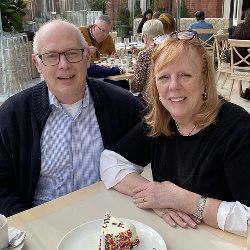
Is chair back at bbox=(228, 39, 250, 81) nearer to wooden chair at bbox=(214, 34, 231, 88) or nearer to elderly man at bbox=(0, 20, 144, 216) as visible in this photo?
wooden chair at bbox=(214, 34, 231, 88)

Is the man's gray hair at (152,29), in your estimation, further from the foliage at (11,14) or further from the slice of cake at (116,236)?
the slice of cake at (116,236)

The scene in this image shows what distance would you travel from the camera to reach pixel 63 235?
1.15 m

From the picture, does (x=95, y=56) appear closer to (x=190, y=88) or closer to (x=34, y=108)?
(x=34, y=108)

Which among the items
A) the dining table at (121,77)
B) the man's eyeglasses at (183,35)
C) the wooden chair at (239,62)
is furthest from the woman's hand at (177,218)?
the wooden chair at (239,62)

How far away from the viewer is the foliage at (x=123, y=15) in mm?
10586

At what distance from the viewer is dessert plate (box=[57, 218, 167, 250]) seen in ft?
3.53

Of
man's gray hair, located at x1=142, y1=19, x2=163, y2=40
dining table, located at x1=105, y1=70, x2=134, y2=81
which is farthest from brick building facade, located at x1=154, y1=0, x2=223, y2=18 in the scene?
dining table, located at x1=105, y1=70, x2=134, y2=81

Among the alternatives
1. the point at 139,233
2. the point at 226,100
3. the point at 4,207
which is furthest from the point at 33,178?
the point at 226,100

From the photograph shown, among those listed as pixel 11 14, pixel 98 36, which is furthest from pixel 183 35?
pixel 98 36

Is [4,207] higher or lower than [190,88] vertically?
lower

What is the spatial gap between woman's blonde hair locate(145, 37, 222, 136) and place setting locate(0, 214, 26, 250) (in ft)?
2.39

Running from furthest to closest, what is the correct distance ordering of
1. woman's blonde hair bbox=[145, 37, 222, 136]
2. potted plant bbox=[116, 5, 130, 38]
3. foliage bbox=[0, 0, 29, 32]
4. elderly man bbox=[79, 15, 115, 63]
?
1. potted plant bbox=[116, 5, 130, 38]
2. elderly man bbox=[79, 15, 115, 63]
3. foliage bbox=[0, 0, 29, 32]
4. woman's blonde hair bbox=[145, 37, 222, 136]

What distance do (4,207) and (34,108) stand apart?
494 mm

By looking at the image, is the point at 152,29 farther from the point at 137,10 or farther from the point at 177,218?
the point at 137,10
